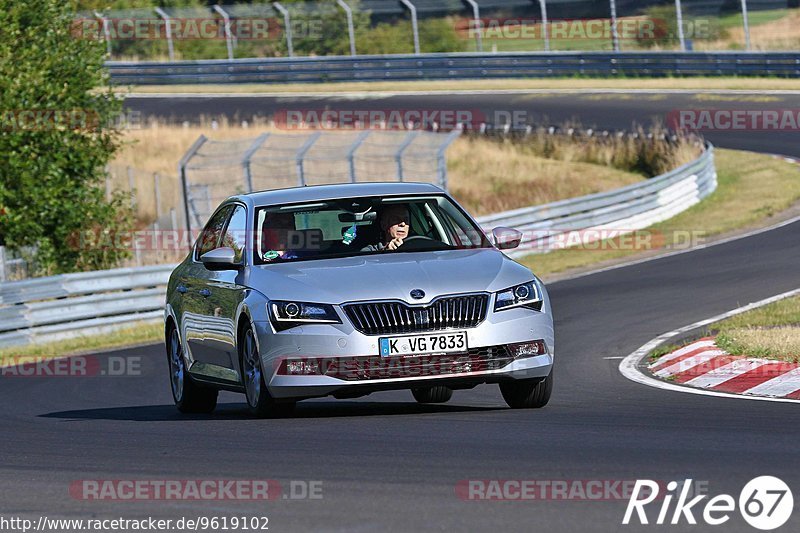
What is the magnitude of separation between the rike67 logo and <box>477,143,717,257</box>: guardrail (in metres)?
17.2

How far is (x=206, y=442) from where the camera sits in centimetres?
920

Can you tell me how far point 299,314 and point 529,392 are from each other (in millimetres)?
1671

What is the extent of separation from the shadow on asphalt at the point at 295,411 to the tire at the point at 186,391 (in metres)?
0.08

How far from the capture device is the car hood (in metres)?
9.59

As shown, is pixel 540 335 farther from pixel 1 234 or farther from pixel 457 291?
pixel 1 234

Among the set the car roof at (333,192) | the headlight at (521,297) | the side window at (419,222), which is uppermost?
the car roof at (333,192)

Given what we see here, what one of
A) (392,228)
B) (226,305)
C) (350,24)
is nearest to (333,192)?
(392,228)

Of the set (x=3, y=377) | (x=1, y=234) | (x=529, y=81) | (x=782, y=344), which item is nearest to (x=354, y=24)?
(x=529, y=81)

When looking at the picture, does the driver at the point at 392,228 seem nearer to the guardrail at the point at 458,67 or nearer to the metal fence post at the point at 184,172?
the metal fence post at the point at 184,172

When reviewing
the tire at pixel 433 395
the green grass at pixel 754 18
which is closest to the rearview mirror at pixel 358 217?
the tire at pixel 433 395

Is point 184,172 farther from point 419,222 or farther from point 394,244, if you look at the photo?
point 394,244

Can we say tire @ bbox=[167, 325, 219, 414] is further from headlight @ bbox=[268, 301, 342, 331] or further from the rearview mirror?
headlight @ bbox=[268, 301, 342, 331]

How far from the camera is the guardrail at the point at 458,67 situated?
44.9 metres

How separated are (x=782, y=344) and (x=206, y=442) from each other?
553 cm
